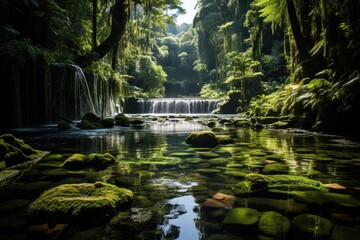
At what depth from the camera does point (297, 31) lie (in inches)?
467

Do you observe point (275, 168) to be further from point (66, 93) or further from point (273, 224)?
point (66, 93)

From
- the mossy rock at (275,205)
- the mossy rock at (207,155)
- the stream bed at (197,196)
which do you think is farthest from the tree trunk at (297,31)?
the mossy rock at (275,205)

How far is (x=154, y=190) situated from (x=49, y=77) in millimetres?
10227

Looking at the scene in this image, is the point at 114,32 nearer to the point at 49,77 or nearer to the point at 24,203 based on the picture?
the point at 49,77

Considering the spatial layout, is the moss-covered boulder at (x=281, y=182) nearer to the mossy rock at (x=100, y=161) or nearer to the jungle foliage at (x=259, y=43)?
the mossy rock at (x=100, y=161)

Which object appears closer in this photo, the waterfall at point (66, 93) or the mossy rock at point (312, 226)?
the mossy rock at point (312, 226)

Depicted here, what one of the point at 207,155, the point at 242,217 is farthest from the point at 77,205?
the point at 207,155

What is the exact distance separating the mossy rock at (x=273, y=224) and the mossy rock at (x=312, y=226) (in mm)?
72

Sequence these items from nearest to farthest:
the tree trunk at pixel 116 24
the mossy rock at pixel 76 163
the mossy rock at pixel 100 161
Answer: the mossy rock at pixel 76 163 → the mossy rock at pixel 100 161 → the tree trunk at pixel 116 24

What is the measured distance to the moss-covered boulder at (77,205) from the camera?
210 centimetres

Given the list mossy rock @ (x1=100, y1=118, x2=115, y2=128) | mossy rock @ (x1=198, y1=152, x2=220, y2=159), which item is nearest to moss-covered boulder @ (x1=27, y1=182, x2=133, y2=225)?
mossy rock @ (x1=198, y1=152, x2=220, y2=159)

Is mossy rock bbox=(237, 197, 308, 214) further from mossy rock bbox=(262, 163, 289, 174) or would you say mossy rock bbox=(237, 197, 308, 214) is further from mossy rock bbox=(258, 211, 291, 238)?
mossy rock bbox=(262, 163, 289, 174)

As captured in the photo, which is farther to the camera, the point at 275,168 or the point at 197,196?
the point at 275,168

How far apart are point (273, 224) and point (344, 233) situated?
460 millimetres
